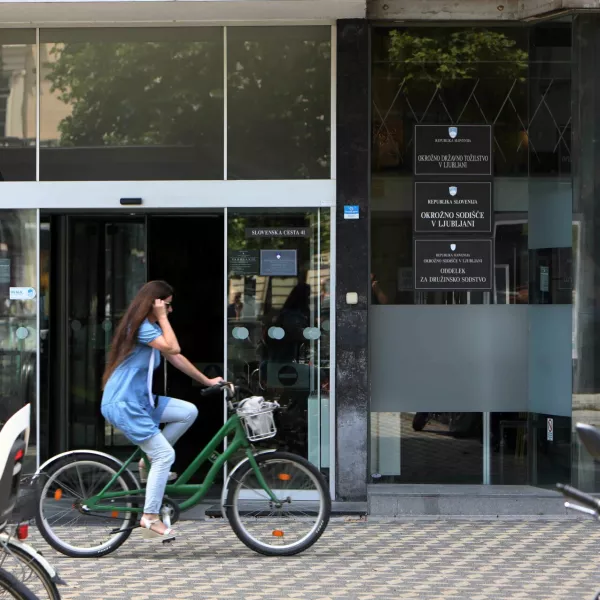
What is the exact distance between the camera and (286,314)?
30.8 ft

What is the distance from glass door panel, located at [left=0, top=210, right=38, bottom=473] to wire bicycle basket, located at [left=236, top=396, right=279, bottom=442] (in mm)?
2835

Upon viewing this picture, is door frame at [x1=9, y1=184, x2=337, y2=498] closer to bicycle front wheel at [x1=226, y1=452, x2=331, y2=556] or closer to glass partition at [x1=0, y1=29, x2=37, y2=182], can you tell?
glass partition at [x1=0, y1=29, x2=37, y2=182]

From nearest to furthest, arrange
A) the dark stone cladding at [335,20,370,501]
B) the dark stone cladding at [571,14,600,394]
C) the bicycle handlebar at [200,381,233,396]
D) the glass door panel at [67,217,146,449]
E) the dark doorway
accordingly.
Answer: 1. the bicycle handlebar at [200,381,233,396]
2. the dark stone cladding at [571,14,600,394]
3. the dark stone cladding at [335,20,370,501]
4. the glass door panel at [67,217,146,449]
5. the dark doorway

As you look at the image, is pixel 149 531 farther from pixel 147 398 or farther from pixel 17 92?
pixel 17 92

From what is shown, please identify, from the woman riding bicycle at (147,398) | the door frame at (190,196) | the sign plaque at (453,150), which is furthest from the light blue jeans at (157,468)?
the sign plaque at (453,150)

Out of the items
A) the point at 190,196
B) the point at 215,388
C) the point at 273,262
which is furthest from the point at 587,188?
the point at 215,388

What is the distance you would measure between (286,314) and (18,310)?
226cm

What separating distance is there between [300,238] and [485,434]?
2.27 metres

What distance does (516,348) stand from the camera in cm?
942

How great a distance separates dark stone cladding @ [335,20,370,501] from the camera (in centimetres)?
916

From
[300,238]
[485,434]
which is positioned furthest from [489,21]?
[485,434]

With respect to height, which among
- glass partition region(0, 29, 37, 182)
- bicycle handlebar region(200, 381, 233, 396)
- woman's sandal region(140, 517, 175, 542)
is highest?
glass partition region(0, 29, 37, 182)

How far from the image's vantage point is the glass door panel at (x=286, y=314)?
30.7 ft

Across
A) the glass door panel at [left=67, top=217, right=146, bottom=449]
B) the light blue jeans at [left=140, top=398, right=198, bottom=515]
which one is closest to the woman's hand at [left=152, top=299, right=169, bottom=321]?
the light blue jeans at [left=140, top=398, right=198, bottom=515]
